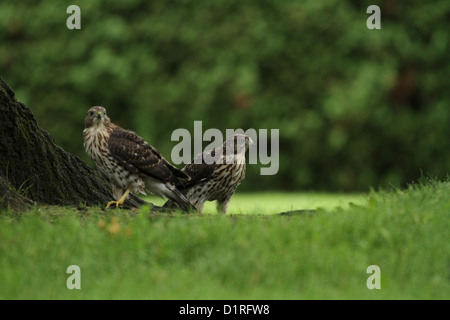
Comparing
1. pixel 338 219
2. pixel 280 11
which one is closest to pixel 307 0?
pixel 280 11

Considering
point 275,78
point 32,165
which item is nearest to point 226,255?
point 32,165

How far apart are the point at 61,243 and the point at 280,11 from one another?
32.1ft

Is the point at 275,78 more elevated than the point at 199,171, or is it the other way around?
the point at 275,78

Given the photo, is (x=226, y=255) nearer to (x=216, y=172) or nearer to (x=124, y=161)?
(x=124, y=161)

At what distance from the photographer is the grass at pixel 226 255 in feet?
13.7

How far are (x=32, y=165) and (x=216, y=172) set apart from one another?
183cm

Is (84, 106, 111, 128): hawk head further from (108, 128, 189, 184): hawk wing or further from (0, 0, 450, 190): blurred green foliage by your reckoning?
(0, 0, 450, 190): blurred green foliage

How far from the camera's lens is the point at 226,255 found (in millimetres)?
4508

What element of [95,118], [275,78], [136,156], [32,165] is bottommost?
[32,165]

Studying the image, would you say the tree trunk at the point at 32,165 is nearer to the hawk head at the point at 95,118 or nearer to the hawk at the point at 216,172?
the hawk head at the point at 95,118

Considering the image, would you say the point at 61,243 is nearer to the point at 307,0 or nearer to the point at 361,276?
the point at 361,276

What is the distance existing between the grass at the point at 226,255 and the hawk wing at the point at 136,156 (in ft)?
3.25

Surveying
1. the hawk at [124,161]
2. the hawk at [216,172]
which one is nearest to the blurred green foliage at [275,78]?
the hawk at [216,172]

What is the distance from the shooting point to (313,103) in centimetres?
1376
